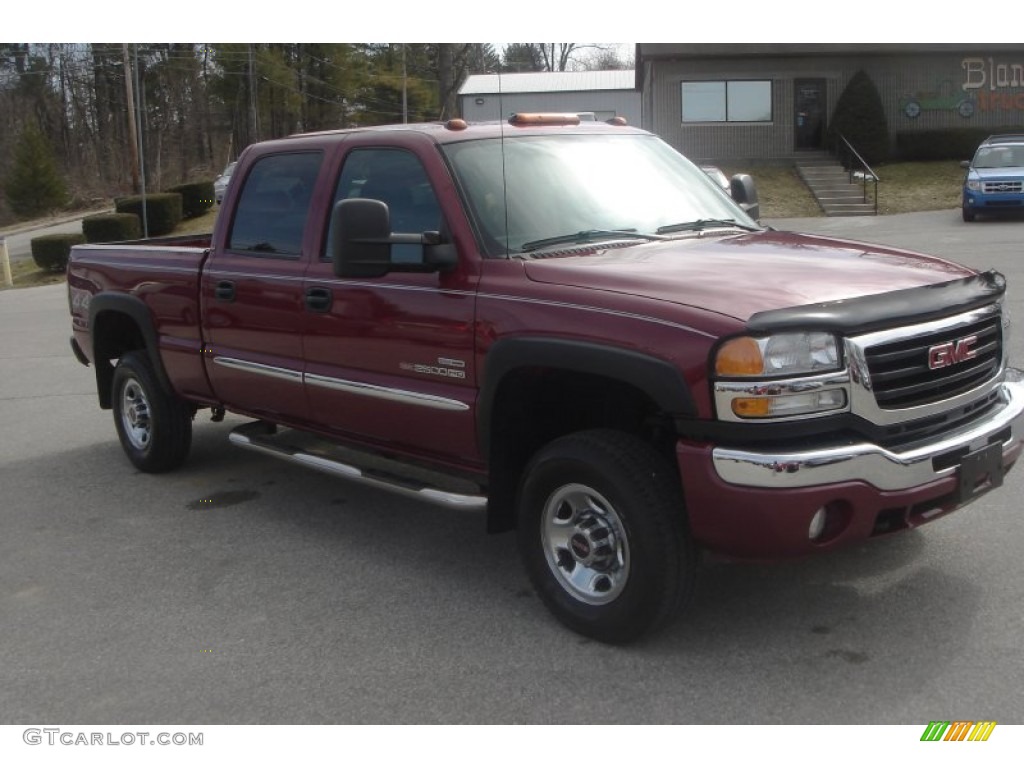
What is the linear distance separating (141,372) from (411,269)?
2902 millimetres

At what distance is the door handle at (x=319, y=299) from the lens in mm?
5270

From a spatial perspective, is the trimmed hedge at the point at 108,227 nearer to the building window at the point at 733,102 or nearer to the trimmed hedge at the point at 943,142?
the building window at the point at 733,102

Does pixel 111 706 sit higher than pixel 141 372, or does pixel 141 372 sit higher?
pixel 141 372

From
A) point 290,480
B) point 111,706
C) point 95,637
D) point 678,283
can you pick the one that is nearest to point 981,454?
point 678,283

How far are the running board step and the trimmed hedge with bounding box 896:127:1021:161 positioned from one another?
29934 mm

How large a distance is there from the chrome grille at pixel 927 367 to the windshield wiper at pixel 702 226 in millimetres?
1346

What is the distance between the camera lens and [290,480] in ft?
22.5

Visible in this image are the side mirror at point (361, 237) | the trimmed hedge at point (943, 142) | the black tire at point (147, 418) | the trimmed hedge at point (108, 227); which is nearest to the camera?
the side mirror at point (361, 237)

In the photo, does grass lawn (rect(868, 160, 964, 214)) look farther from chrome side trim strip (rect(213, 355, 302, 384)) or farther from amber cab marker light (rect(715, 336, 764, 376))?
amber cab marker light (rect(715, 336, 764, 376))

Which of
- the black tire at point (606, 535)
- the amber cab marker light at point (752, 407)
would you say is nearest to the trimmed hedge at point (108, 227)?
the black tire at point (606, 535)

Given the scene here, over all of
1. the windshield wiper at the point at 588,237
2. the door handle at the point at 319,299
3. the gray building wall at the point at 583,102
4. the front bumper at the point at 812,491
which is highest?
the gray building wall at the point at 583,102

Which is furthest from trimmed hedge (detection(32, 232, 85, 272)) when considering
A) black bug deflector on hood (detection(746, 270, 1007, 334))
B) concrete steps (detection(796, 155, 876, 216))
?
black bug deflector on hood (detection(746, 270, 1007, 334))

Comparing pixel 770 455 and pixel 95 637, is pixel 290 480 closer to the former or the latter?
pixel 95 637

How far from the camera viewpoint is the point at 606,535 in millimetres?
4230
